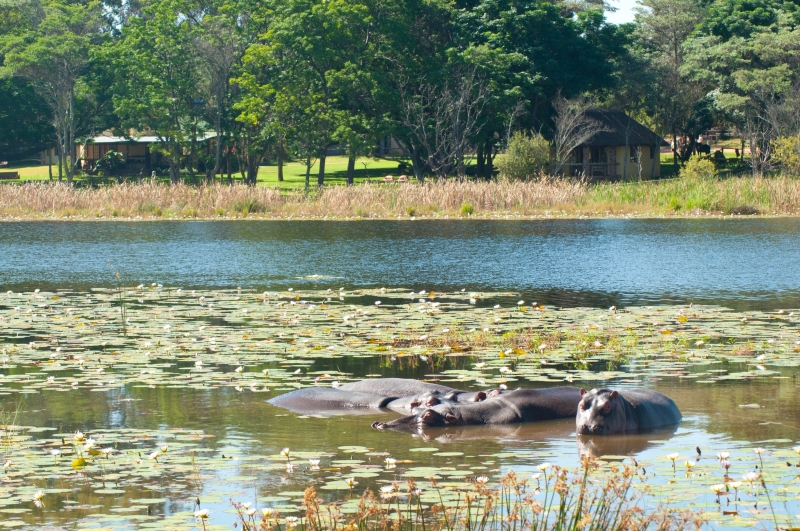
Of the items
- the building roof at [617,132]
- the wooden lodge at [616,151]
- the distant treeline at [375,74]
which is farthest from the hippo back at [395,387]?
the building roof at [617,132]

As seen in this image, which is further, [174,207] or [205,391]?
[174,207]

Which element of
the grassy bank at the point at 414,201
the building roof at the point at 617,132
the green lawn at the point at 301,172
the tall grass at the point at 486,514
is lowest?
the tall grass at the point at 486,514

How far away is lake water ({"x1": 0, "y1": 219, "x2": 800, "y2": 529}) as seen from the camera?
22.3 ft

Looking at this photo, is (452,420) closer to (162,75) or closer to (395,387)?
(395,387)

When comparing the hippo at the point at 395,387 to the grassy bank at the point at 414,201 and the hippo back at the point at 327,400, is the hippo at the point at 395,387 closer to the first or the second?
the hippo back at the point at 327,400

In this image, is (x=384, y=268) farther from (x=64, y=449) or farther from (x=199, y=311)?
(x=64, y=449)

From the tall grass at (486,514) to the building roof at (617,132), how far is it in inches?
2284

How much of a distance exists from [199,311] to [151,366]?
404 centimetres

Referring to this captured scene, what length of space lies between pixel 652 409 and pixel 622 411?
33 cm

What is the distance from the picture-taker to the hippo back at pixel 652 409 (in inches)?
335

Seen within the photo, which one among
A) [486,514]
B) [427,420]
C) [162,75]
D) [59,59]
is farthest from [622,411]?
[59,59]

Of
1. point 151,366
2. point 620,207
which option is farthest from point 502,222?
point 151,366

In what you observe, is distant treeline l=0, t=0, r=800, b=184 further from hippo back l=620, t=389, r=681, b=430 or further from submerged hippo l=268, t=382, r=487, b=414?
hippo back l=620, t=389, r=681, b=430

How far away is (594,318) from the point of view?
13.9m
